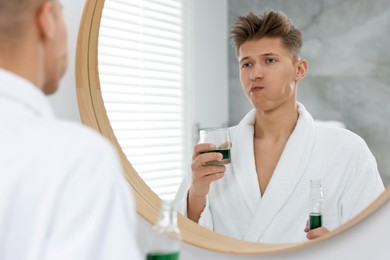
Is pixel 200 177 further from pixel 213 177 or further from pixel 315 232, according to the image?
pixel 315 232

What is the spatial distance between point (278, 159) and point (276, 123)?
7 cm

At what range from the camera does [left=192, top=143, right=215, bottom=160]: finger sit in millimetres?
1149

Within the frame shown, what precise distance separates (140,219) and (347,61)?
56cm

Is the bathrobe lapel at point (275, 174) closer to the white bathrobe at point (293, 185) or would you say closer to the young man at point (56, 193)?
the white bathrobe at point (293, 185)

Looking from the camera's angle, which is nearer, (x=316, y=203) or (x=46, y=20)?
(x=46, y=20)

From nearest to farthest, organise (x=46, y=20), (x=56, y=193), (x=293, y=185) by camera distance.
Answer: (x=56, y=193)
(x=46, y=20)
(x=293, y=185)

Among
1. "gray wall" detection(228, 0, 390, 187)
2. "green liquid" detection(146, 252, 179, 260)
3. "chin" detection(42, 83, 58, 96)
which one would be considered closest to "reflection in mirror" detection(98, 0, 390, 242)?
"gray wall" detection(228, 0, 390, 187)

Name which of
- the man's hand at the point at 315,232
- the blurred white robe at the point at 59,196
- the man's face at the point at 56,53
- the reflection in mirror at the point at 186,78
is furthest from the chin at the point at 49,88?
the man's hand at the point at 315,232

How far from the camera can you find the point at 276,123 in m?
1.05

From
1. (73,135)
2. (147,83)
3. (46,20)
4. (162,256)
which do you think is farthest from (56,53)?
(147,83)

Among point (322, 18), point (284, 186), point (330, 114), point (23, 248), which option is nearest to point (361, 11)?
point (322, 18)

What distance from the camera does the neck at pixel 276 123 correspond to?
3.36 ft

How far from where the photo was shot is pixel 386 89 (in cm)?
90

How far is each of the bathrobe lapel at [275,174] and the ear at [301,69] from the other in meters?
0.05
